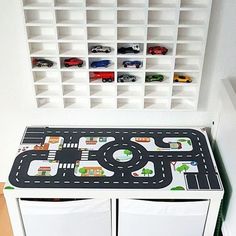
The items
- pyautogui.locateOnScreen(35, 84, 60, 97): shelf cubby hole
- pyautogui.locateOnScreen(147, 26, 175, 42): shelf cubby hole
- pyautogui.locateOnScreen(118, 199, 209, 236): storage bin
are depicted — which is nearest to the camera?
pyautogui.locateOnScreen(118, 199, 209, 236): storage bin

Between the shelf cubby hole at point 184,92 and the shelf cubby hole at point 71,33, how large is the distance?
1.47 feet

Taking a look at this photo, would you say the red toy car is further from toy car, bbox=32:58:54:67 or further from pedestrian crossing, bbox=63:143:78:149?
pedestrian crossing, bbox=63:143:78:149

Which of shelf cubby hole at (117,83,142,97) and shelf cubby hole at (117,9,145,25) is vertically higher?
shelf cubby hole at (117,9,145,25)

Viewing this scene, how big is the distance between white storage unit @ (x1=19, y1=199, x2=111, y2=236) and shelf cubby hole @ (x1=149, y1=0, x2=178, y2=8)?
0.74 metres

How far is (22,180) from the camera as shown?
1.42 meters

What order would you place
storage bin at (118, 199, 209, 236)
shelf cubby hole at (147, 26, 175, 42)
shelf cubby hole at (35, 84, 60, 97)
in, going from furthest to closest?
shelf cubby hole at (35, 84, 60, 97), shelf cubby hole at (147, 26, 175, 42), storage bin at (118, 199, 209, 236)

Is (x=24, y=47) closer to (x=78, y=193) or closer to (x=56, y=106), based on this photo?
(x=56, y=106)

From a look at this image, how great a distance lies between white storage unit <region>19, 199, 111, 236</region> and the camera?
1.39m

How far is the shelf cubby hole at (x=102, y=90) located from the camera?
162 centimetres

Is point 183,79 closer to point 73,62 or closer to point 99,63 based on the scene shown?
point 99,63

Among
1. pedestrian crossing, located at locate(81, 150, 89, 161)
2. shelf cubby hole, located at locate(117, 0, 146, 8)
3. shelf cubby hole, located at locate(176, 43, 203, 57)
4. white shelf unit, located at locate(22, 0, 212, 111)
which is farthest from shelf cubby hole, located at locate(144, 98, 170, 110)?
shelf cubby hole, located at locate(117, 0, 146, 8)

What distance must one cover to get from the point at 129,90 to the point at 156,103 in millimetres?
135

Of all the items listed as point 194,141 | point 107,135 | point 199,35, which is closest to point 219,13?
point 199,35

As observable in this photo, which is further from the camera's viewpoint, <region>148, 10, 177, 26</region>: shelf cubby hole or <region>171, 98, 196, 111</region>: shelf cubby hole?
<region>171, 98, 196, 111</region>: shelf cubby hole
